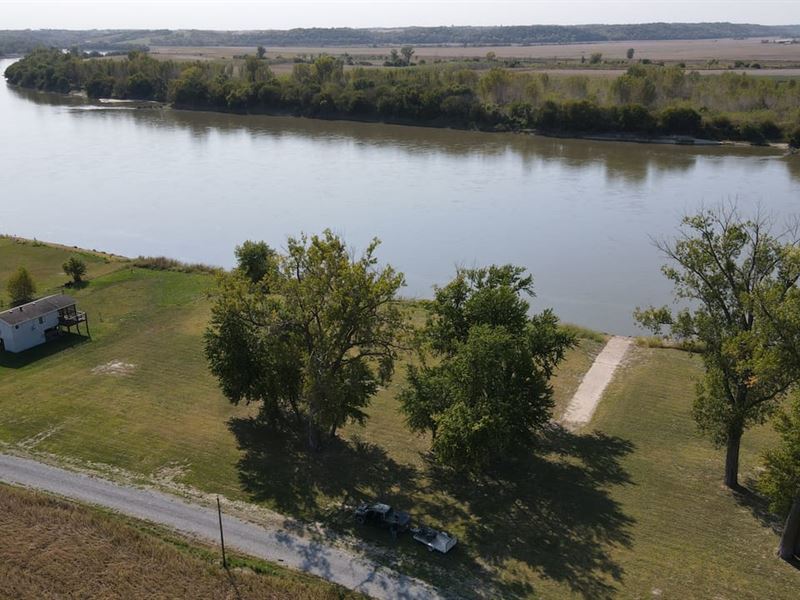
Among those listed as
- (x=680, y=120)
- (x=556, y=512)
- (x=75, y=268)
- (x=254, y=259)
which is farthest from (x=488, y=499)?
(x=680, y=120)

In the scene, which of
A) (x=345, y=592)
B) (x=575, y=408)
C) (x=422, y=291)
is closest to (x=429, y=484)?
(x=345, y=592)

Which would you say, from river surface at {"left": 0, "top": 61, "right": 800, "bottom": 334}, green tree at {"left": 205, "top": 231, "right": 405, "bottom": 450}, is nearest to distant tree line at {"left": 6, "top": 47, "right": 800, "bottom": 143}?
river surface at {"left": 0, "top": 61, "right": 800, "bottom": 334}

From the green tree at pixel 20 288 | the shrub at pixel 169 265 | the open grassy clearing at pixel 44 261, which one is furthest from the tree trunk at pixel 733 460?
the open grassy clearing at pixel 44 261

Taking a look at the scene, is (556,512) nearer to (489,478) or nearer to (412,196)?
(489,478)

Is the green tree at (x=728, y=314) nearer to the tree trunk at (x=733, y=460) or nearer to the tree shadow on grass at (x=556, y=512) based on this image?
the tree trunk at (x=733, y=460)

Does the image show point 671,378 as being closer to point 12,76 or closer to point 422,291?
point 422,291
